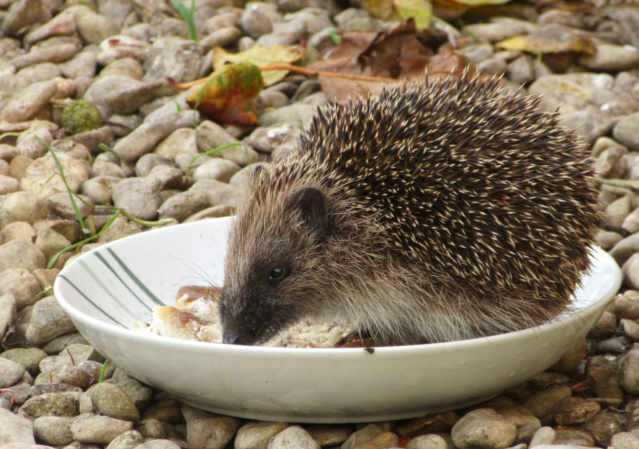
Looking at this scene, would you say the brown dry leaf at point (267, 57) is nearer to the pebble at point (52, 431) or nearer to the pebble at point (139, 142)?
the pebble at point (139, 142)

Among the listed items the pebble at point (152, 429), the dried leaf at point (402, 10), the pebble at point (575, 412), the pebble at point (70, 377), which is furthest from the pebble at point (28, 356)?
the dried leaf at point (402, 10)

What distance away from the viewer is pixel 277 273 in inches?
96.7

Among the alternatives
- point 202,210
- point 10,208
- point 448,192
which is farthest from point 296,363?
point 10,208

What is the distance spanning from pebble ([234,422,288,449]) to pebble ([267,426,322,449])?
4 cm

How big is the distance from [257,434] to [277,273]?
592mm

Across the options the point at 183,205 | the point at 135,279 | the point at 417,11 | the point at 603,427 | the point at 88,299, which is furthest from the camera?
the point at 417,11

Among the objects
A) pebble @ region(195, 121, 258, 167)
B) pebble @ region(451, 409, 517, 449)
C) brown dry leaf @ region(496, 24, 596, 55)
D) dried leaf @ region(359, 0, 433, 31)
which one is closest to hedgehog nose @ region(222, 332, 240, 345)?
pebble @ region(451, 409, 517, 449)

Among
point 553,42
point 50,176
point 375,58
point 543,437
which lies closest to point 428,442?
point 543,437

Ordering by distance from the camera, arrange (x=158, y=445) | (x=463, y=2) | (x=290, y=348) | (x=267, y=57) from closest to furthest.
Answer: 1. (x=290, y=348)
2. (x=158, y=445)
3. (x=267, y=57)
4. (x=463, y=2)

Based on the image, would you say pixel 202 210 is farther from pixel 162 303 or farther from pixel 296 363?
pixel 296 363

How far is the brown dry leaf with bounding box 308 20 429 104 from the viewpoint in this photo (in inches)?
178

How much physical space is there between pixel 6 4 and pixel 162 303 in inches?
139

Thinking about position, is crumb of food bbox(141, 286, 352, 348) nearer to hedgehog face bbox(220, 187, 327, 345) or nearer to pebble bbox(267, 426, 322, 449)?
hedgehog face bbox(220, 187, 327, 345)

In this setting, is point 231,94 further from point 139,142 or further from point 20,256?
point 20,256
